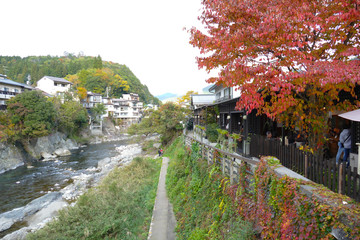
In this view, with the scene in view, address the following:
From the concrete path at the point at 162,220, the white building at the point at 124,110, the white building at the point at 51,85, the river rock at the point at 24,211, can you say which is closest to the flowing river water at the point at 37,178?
the river rock at the point at 24,211

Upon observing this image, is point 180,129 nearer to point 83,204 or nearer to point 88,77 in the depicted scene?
point 83,204

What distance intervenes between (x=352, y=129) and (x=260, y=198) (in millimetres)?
6379

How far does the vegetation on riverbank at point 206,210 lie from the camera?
16.3 ft

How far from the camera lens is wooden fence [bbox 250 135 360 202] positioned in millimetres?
3922

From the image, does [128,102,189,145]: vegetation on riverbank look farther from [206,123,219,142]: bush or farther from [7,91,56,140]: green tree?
[7,91,56,140]: green tree

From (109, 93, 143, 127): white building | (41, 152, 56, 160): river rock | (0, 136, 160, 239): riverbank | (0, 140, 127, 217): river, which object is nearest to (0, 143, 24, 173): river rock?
(0, 140, 127, 217): river

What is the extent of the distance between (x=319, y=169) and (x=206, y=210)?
3.75 metres

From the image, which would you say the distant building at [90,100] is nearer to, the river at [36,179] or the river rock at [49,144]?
the river rock at [49,144]

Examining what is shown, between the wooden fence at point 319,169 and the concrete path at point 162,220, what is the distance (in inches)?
195

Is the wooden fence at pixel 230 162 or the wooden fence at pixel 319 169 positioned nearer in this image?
the wooden fence at pixel 319 169

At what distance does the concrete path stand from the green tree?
27808 millimetres

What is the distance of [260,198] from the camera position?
435 centimetres

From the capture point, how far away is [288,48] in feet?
17.9

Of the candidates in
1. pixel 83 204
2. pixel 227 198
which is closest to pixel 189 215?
pixel 227 198
